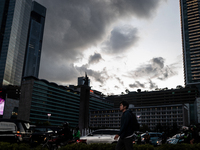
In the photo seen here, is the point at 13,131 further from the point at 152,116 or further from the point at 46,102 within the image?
the point at 152,116

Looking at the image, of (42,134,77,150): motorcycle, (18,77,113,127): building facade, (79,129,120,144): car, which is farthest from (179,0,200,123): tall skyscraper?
(42,134,77,150): motorcycle

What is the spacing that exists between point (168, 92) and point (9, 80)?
138 m

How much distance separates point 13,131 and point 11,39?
6543 inches

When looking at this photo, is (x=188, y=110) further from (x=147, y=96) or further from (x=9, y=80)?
(x=9, y=80)

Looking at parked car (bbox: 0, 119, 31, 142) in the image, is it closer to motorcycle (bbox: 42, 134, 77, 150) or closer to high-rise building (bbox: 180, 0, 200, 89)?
motorcycle (bbox: 42, 134, 77, 150)

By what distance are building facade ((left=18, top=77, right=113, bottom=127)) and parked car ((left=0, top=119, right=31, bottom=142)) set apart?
360 ft

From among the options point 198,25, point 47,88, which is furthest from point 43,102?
point 198,25

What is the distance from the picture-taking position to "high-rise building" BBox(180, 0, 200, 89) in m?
170

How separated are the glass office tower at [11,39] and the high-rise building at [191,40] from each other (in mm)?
142985

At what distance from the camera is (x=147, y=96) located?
647 ft

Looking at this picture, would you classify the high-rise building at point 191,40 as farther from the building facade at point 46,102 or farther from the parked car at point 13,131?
the parked car at point 13,131

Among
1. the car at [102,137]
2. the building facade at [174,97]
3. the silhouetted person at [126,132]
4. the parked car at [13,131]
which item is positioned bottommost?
the car at [102,137]

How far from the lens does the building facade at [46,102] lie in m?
126

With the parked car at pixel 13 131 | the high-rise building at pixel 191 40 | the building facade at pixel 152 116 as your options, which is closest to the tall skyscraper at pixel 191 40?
the high-rise building at pixel 191 40
